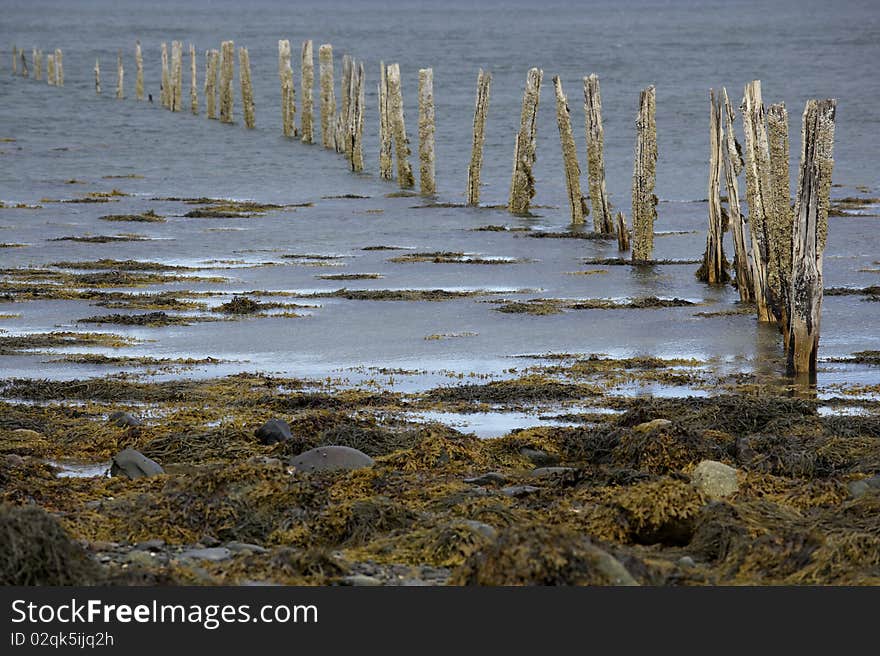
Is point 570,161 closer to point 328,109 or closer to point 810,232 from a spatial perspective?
point 810,232

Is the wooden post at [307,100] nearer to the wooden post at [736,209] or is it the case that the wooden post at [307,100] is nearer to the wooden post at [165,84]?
the wooden post at [165,84]

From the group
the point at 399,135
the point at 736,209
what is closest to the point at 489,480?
the point at 736,209

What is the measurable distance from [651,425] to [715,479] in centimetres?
110

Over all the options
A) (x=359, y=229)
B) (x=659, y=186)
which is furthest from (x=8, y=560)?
(x=659, y=186)

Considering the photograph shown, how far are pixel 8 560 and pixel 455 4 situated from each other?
186556 mm

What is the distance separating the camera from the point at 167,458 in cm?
851

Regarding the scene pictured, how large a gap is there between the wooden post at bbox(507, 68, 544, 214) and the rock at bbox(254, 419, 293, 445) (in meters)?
15.5

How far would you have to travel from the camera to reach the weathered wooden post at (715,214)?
1549cm

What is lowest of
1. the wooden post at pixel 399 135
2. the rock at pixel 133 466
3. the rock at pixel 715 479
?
the wooden post at pixel 399 135

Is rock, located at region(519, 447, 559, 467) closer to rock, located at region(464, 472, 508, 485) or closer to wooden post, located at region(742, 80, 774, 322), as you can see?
rock, located at region(464, 472, 508, 485)

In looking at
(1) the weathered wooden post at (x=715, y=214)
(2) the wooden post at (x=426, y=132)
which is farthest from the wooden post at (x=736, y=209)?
(2) the wooden post at (x=426, y=132)

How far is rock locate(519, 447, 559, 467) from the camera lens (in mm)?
8484

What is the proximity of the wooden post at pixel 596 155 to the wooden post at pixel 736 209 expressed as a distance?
5.10 metres

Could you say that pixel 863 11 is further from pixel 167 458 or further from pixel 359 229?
pixel 167 458
